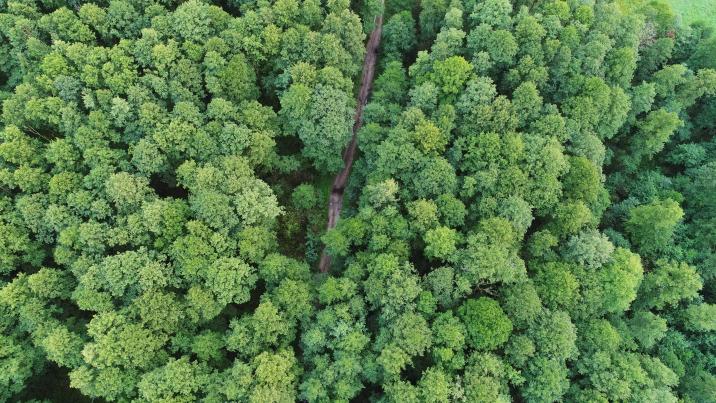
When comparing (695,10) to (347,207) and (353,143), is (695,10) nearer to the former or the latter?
(353,143)

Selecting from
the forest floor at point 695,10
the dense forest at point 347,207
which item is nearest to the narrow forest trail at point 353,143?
the dense forest at point 347,207

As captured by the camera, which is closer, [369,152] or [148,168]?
[148,168]

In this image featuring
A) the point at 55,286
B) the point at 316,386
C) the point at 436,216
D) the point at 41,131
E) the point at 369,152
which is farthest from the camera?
the point at 369,152

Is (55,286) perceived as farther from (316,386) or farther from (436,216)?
Answer: (436,216)

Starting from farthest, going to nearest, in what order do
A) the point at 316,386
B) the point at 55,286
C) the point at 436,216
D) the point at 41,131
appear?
the point at 41,131, the point at 436,216, the point at 55,286, the point at 316,386

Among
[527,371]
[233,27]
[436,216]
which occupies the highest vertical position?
[233,27]

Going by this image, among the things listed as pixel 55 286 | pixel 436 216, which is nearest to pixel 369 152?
pixel 436 216

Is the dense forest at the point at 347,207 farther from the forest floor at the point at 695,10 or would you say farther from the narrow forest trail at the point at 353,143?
the forest floor at the point at 695,10

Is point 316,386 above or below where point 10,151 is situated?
below
